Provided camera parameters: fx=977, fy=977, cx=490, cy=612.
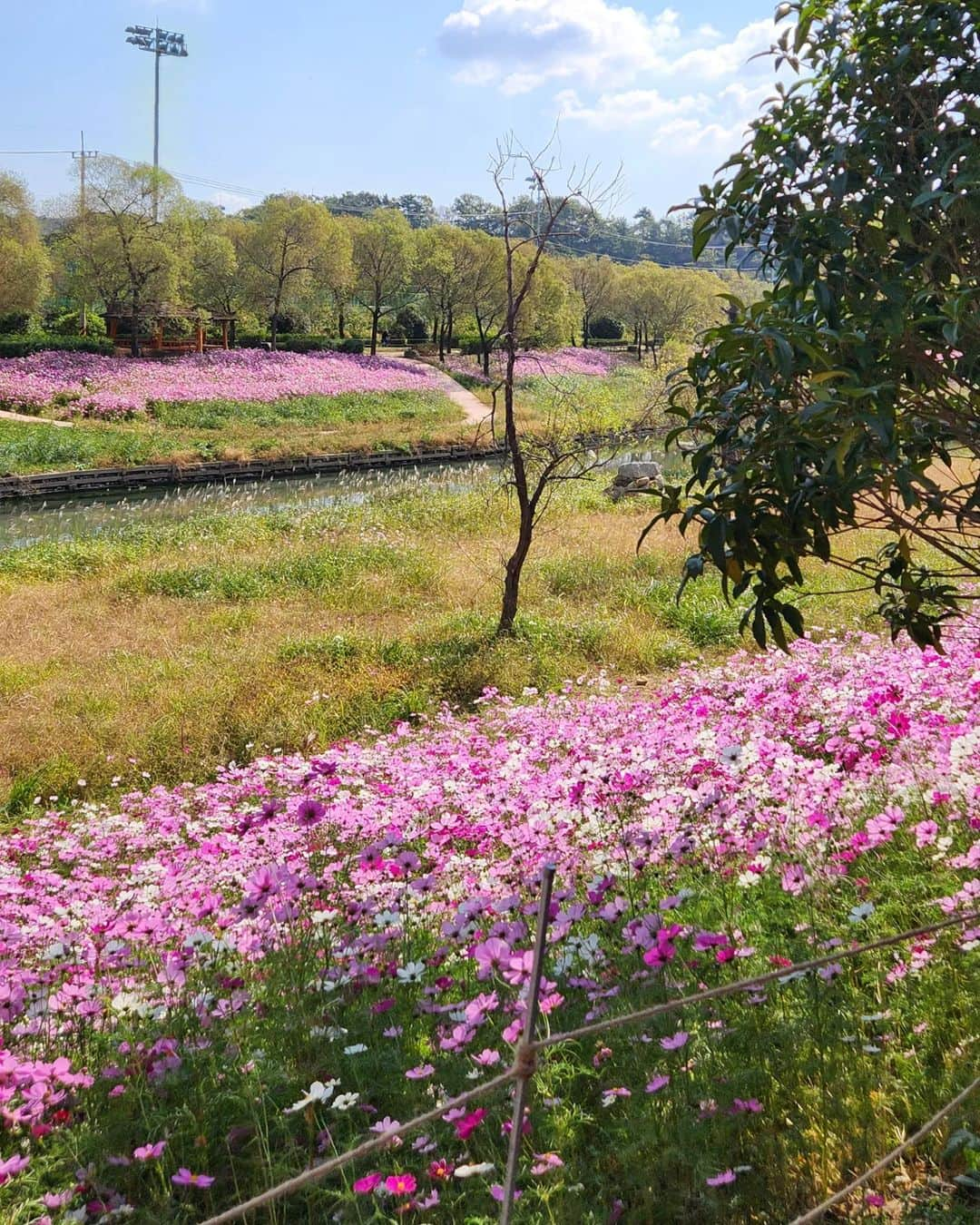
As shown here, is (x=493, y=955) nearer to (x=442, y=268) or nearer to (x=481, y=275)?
(x=442, y=268)

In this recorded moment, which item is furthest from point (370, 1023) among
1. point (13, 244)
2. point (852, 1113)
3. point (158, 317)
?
point (158, 317)

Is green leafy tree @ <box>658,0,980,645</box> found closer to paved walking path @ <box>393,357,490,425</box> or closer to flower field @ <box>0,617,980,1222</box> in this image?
flower field @ <box>0,617,980,1222</box>

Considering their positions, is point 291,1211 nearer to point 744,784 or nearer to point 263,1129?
point 263,1129

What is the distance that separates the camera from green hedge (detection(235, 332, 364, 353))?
166 ft

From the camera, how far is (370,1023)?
2789mm

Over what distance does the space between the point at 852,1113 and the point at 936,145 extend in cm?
265

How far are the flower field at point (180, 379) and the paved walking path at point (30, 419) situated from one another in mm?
550

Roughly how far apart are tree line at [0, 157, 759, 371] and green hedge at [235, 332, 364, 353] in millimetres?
1142

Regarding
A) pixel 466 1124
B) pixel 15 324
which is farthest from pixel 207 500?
pixel 466 1124

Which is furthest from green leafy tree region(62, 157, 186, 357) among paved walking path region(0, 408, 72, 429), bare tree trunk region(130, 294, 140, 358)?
paved walking path region(0, 408, 72, 429)

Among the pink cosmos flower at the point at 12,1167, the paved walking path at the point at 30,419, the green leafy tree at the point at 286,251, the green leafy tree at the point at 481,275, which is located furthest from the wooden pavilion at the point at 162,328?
the pink cosmos flower at the point at 12,1167

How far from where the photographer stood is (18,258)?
37719 millimetres

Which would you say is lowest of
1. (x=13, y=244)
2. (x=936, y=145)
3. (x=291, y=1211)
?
(x=291, y=1211)

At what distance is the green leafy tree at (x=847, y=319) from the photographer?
2459 millimetres
